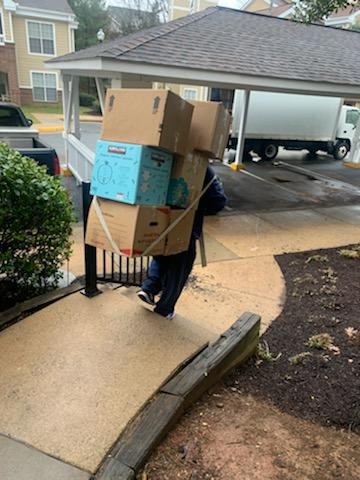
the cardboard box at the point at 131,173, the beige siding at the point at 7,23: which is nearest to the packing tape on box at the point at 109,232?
the cardboard box at the point at 131,173

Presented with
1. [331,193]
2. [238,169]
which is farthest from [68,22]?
[331,193]

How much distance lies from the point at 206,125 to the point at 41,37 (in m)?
27.0

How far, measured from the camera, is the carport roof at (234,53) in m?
5.86

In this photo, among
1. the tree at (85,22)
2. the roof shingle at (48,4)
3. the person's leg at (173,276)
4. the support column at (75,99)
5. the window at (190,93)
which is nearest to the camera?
the person's leg at (173,276)

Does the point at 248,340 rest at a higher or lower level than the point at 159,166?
lower

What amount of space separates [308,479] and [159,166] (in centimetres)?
184

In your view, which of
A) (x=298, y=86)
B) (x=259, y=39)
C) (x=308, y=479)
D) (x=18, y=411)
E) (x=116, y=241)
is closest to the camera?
(x=308, y=479)

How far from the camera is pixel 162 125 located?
218 cm

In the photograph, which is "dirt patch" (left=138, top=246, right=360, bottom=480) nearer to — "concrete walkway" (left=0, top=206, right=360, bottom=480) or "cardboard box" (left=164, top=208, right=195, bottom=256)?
"concrete walkway" (left=0, top=206, right=360, bottom=480)

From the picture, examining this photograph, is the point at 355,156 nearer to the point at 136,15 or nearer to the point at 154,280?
the point at 154,280

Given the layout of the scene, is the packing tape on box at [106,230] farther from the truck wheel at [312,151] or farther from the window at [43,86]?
the window at [43,86]

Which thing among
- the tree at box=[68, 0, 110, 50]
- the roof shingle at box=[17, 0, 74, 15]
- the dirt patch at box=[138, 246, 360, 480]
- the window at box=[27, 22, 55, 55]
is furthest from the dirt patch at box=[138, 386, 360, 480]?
the tree at box=[68, 0, 110, 50]

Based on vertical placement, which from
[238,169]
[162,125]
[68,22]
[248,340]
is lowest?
[238,169]

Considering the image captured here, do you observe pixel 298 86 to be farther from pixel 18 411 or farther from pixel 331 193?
pixel 18 411
